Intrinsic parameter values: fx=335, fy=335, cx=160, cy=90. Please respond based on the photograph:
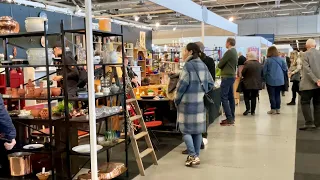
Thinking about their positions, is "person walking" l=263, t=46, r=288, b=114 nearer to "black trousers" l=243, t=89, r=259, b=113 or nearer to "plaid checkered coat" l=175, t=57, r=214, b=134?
"black trousers" l=243, t=89, r=259, b=113

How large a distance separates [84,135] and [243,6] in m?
11.8

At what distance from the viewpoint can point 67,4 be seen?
12.5 meters

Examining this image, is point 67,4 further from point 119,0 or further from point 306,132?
point 306,132

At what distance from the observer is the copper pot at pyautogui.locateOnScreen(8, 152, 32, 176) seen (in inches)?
142

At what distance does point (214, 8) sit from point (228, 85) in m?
9.78

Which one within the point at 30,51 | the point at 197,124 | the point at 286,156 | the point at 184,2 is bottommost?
Result: the point at 286,156

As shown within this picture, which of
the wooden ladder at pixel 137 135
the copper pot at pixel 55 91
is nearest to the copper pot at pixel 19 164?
the copper pot at pixel 55 91

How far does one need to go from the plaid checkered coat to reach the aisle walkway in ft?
1.77

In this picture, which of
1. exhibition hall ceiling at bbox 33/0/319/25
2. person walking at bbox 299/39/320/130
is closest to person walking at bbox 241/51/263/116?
person walking at bbox 299/39/320/130

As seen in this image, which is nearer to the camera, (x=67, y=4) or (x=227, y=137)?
(x=227, y=137)

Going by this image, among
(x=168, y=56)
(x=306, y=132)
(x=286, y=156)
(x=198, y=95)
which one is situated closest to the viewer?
(x=198, y=95)

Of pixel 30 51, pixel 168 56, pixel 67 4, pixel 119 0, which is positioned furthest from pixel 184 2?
pixel 67 4

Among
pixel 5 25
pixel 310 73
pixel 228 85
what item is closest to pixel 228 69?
pixel 228 85

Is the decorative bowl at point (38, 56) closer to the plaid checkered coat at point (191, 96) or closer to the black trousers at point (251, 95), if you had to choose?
the plaid checkered coat at point (191, 96)
